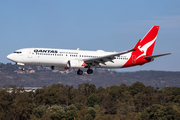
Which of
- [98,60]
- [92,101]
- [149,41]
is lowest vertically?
[92,101]

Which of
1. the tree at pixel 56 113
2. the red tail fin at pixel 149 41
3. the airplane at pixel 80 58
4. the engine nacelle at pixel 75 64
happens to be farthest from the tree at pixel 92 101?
the engine nacelle at pixel 75 64

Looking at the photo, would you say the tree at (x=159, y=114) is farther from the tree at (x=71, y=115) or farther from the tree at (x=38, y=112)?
the tree at (x=38, y=112)

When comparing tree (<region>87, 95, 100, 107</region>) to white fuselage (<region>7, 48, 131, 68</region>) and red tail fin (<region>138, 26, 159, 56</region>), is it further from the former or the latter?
white fuselage (<region>7, 48, 131, 68</region>)

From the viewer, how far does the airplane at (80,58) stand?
5794 centimetres

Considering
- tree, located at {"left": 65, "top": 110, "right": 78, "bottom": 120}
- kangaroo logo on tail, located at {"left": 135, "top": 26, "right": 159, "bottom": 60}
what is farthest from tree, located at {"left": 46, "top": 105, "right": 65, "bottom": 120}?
kangaroo logo on tail, located at {"left": 135, "top": 26, "right": 159, "bottom": 60}

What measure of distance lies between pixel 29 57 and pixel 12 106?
9017cm

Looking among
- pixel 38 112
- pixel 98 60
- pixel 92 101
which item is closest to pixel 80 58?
pixel 98 60

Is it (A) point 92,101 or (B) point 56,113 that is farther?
(A) point 92,101

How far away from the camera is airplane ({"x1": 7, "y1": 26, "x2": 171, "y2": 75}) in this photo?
5794 centimetres

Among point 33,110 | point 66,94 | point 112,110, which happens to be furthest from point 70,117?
point 66,94

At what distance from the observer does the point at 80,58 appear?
61.2 m

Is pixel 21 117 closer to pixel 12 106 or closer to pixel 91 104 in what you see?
pixel 12 106

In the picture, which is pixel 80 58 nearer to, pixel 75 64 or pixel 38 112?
pixel 75 64

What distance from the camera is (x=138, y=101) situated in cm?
17850
